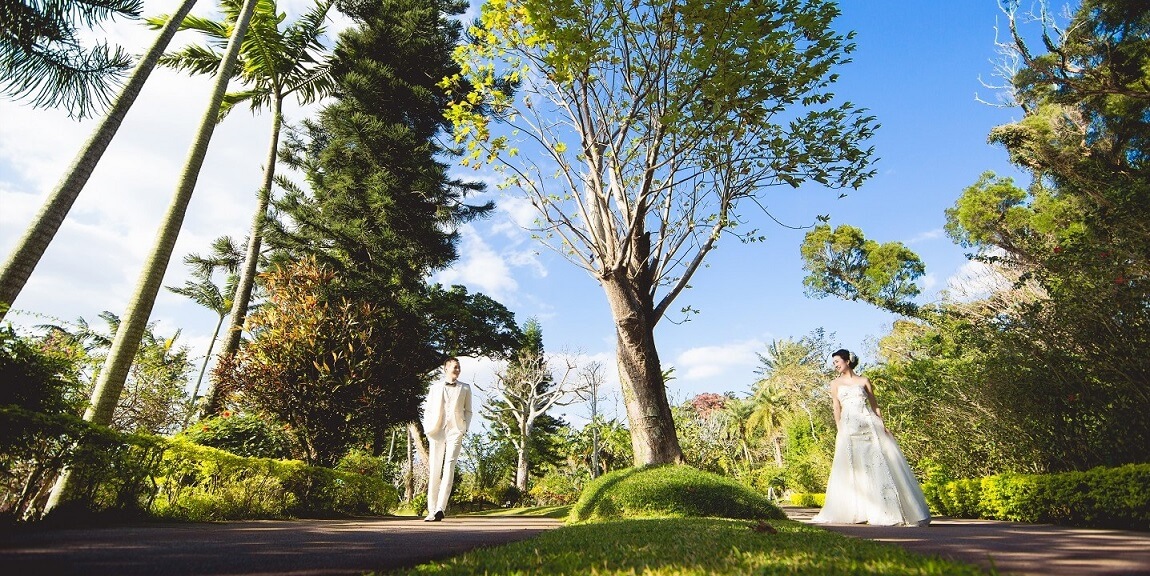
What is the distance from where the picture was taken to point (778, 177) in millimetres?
8961

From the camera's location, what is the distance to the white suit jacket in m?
6.30

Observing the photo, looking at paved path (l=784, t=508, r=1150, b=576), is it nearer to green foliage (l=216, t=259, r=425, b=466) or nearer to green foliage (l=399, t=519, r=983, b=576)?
green foliage (l=399, t=519, r=983, b=576)

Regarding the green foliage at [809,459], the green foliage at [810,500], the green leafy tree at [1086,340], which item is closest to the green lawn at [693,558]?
the green leafy tree at [1086,340]

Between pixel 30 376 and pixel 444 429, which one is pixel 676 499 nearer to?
pixel 444 429

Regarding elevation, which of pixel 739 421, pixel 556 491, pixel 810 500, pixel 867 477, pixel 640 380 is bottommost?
pixel 810 500

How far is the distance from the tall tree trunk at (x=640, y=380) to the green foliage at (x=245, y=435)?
7361 mm

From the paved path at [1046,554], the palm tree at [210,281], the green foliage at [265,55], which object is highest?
the green foliage at [265,55]

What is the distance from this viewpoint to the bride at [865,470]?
19.0ft

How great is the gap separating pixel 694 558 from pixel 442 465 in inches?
181

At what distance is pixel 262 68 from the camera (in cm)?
1423

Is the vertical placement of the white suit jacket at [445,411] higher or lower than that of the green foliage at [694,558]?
higher

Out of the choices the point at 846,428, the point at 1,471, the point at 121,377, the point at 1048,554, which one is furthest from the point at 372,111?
the point at 1048,554

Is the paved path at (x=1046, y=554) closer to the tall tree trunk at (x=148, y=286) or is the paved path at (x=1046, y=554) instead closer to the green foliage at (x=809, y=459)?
the tall tree trunk at (x=148, y=286)

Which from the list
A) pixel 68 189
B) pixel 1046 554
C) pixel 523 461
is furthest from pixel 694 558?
pixel 523 461
